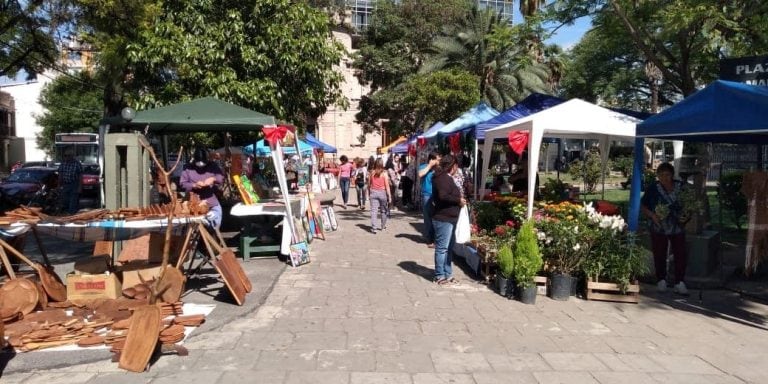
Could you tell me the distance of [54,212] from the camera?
1769cm

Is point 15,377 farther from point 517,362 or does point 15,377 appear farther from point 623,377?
point 623,377

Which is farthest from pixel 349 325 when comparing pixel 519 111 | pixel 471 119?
pixel 471 119

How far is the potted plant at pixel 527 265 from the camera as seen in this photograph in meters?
7.12

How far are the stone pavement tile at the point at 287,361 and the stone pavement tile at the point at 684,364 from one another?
9.97ft

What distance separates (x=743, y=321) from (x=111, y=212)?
7193 mm

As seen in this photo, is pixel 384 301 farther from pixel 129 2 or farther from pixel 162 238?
pixel 129 2

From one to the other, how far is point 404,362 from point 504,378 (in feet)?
2.79

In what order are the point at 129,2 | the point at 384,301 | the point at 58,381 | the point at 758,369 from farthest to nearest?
the point at 129,2, the point at 384,301, the point at 758,369, the point at 58,381

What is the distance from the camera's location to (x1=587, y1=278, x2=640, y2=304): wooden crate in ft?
24.0

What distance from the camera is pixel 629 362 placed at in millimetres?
5188

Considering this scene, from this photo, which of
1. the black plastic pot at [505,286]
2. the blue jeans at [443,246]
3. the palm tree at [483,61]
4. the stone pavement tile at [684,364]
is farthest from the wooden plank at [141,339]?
the palm tree at [483,61]

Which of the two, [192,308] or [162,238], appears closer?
[192,308]

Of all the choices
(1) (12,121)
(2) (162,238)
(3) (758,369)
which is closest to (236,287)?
(2) (162,238)

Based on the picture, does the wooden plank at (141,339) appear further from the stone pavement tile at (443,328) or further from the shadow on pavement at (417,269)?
the shadow on pavement at (417,269)
